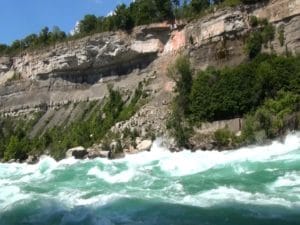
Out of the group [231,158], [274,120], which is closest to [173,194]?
[231,158]

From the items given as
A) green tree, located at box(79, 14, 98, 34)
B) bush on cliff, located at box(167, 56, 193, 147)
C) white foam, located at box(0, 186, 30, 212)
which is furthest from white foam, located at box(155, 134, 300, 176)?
green tree, located at box(79, 14, 98, 34)

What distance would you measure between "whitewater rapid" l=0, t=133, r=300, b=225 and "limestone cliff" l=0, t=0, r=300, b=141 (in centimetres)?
1852

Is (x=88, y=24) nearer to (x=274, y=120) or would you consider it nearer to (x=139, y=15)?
(x=139, y=15)

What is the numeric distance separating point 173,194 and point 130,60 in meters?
46.6

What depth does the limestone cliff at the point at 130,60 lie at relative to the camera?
51.9 metres

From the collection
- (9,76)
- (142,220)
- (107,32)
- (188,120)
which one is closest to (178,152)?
(188,120)

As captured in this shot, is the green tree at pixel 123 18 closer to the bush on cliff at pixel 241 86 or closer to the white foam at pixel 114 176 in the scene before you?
the bush on cliff at pixel 241 86

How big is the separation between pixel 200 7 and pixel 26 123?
96.5 ft

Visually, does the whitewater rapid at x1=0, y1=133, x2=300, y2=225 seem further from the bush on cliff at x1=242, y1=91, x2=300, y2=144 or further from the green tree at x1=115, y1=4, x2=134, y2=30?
the green tree at x1=115, y1=4, x2=134, y2=30

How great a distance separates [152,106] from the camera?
54.9m

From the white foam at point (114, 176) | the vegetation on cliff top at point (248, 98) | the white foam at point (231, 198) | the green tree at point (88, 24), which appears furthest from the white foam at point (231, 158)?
the green tree at point (88, 24)

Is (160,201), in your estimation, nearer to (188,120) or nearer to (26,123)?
(188,120)

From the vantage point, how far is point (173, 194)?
2147cm

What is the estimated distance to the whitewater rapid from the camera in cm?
1692
